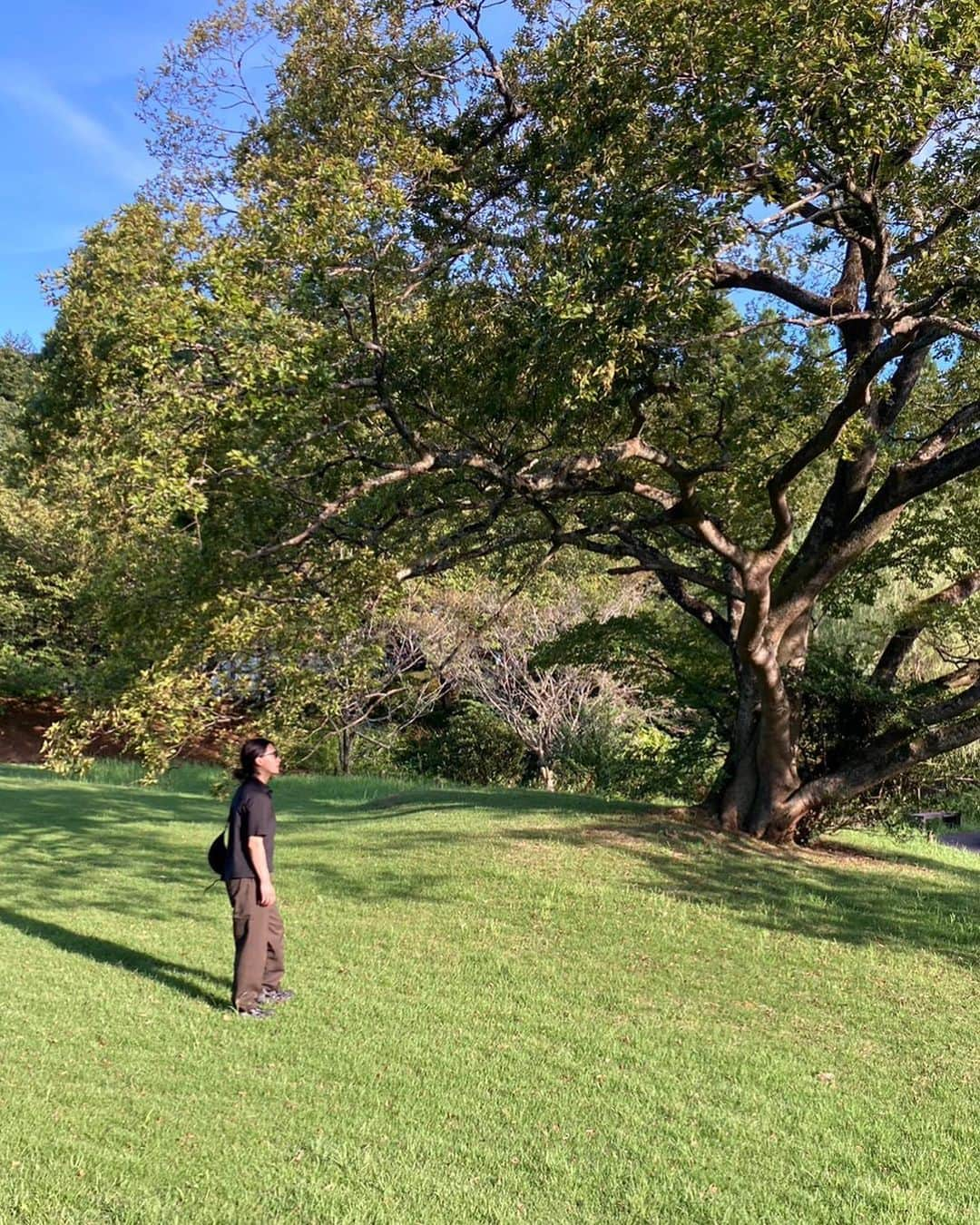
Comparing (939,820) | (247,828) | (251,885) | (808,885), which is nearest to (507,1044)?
(251,885)

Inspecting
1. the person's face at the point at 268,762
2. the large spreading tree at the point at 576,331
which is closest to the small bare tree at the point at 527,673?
the large spreading tree at the point at 576,331

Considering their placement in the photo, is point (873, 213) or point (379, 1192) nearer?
point (379, 1192)

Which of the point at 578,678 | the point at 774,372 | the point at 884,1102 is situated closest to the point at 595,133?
the point at 774,372

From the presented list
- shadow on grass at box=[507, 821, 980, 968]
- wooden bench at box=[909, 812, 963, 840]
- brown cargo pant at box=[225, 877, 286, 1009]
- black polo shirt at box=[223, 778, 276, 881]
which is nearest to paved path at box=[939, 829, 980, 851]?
wooden bench at box=[909, 812, 963, 840]

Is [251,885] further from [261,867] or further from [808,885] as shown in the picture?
[808,885]

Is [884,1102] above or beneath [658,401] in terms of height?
beneath

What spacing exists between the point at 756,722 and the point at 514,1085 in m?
7.48

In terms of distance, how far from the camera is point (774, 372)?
9594 millimetres

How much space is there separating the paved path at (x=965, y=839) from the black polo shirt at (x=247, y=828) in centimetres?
1788

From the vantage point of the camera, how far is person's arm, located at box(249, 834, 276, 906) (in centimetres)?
582

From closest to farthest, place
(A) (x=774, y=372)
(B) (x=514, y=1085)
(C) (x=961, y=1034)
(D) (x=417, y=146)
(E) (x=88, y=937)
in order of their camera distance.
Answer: (B) (x=514, y=1085) < (C) (x=961, y=1034) < (E) (x=88, y=937) < (D) (x=417, y=146) < (A) (x=774, y=372)

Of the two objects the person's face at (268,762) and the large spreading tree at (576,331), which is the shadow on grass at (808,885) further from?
the person's face at (268,762)

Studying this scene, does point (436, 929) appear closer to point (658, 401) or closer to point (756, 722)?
point (756, 722)

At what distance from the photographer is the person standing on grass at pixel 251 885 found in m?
5.84
